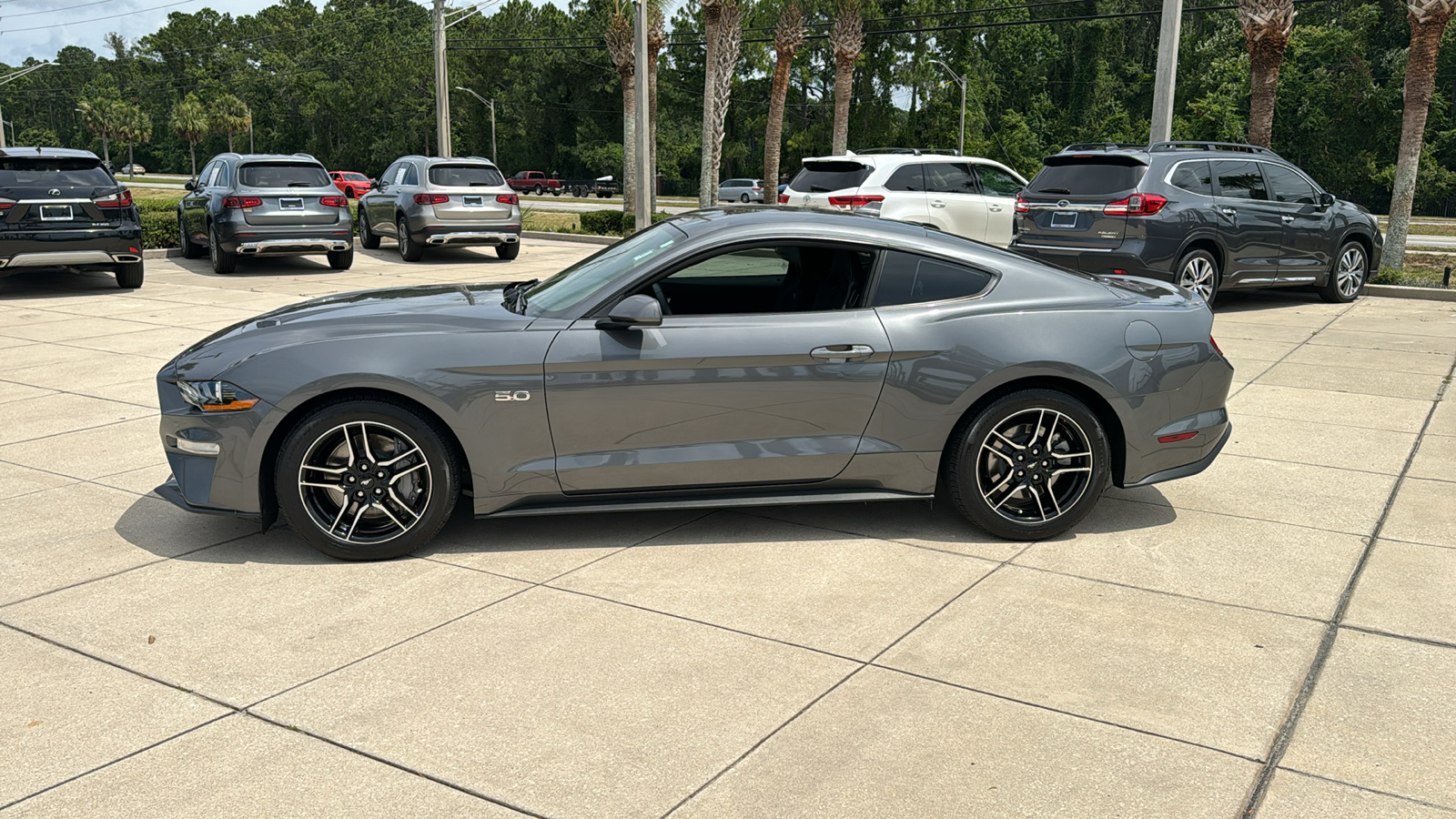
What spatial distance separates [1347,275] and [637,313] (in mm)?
12302

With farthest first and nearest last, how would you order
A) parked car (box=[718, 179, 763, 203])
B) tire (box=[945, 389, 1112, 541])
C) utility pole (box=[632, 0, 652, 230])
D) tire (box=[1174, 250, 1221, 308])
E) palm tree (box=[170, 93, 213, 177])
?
palm tree (box=[170, 93, 213, 177]) < parked car (box=[718, 179, 763, 203]) < utility pole (box=[632, 0, 652, 230]) < tire (box=[1174, 250, 1221, 308]) < tire (box=[945, 389, 1112, 541])

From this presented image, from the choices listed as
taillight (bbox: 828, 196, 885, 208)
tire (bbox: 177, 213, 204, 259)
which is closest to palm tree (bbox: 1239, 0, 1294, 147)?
taillight (bbox: 828, 196, 885, 208)

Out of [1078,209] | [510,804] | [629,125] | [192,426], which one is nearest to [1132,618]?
[510,804]

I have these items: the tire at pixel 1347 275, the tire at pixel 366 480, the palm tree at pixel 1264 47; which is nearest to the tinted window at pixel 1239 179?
the tire at pixel 1347 275

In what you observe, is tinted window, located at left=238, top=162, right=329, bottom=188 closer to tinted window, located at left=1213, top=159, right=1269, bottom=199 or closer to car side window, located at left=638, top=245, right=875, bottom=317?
tinted window, located at left=1213, top=159, right=1269, bottom=199

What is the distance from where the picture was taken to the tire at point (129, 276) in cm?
1468

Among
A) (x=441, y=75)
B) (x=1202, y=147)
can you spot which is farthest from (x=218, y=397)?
(x=441, y=75)

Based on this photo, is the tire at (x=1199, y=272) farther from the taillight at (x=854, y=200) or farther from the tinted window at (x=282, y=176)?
the tinted window at (x=282, y=176)

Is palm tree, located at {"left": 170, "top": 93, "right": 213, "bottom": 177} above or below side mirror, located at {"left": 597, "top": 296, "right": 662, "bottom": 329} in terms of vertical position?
above

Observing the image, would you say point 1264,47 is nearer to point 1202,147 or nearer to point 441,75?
point 1202,147

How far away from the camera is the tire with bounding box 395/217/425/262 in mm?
19391

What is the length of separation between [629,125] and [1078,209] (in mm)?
22810

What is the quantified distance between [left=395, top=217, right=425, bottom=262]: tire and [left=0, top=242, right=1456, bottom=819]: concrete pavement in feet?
43.3

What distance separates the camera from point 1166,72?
673 inches
